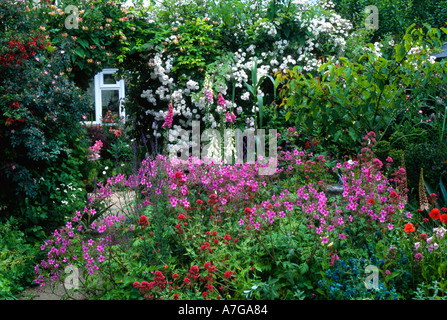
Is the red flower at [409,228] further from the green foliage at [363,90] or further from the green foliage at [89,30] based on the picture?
the green foliage at [89,30]

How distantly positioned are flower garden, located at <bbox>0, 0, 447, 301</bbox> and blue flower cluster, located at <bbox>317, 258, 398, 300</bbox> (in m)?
0.01

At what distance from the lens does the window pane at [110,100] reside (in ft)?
35.6

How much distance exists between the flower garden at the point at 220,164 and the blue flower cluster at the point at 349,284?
0.01 metres

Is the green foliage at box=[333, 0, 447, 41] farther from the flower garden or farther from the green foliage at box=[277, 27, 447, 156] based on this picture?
the green foliage at box=[277, 27, 447, 156]

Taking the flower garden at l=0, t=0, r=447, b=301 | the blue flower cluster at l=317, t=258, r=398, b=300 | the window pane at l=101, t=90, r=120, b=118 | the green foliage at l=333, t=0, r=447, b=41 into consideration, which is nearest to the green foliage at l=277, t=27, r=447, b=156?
the flower garden at l=0, t=0, r=447, b=301

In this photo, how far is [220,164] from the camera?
371 cm

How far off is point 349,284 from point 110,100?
9.52 metres

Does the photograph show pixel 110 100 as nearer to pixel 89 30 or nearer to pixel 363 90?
pixel 89 30

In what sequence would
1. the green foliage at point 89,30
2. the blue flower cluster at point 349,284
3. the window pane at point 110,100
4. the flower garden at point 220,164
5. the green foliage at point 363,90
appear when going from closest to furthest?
1. the blue flower cluster at point 349,284
2. the flower garden at point 220,164
3. the green foliage at point 363,90
4. the green foliage at point 89,30
5. the window pane at point 110,100

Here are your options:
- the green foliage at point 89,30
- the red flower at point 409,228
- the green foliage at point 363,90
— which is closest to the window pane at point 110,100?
the green foliage at point 89,30

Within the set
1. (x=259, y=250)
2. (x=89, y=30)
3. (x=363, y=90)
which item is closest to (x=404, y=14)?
(x=363, y=90)

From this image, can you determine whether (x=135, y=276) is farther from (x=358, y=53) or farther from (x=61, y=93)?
(x=358, y=53)

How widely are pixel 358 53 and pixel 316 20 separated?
1.01 meters

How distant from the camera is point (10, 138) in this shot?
3.98 metres
